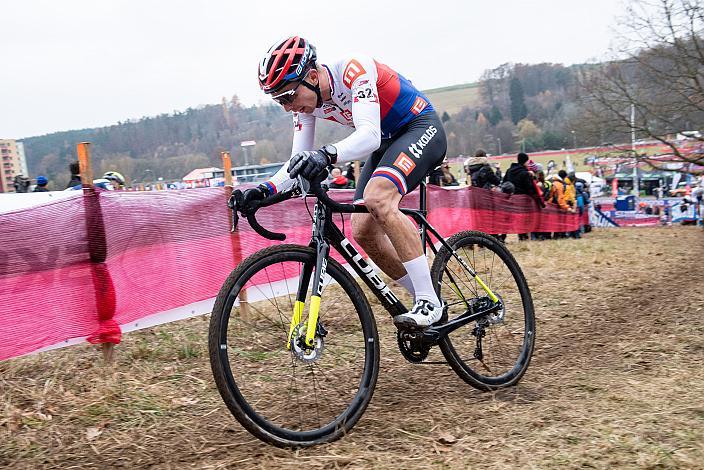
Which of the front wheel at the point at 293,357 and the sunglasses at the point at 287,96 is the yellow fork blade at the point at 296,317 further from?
the sunglasses at the point at 287,96

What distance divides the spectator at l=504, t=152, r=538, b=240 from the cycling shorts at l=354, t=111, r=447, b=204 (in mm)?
10424

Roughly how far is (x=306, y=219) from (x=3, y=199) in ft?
10.3

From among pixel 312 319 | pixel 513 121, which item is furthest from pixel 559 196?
pixel 513 121

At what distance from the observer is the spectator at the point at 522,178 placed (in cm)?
1382

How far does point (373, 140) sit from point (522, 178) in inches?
440

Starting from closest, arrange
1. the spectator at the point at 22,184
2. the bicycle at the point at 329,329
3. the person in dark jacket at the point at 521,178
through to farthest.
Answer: the bicycle at the point at 329,329 → the spectator at the point at 22,184 → the person in dark jacket at the point at 521,178

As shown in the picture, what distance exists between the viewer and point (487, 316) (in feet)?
13.7

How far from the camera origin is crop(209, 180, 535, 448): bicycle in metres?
3.05

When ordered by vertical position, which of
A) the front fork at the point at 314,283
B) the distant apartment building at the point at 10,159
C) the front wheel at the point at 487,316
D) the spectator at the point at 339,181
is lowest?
the front wheel at the point at 487,316

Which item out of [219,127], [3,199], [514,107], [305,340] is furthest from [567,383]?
[514,107]

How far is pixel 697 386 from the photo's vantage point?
3738mm

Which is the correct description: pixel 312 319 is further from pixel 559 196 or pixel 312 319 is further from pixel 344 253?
pixel 559 196

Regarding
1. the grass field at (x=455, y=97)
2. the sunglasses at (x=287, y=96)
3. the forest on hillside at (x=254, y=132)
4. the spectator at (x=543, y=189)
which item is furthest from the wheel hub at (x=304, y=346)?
the grass field at (x=455, y=97)

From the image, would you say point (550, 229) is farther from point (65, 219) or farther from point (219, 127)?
point (219, 127)
